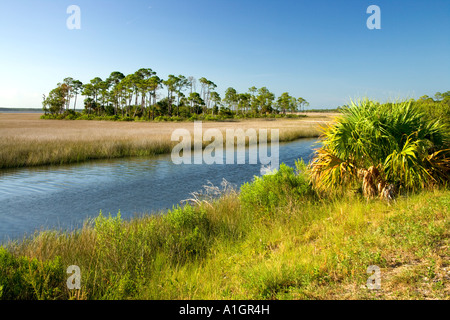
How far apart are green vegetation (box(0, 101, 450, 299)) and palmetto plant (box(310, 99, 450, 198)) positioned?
33 mm

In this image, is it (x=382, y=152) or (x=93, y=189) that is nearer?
(x=382, y=152)

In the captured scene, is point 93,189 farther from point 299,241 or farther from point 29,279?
point 299,241

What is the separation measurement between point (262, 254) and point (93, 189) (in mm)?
11052

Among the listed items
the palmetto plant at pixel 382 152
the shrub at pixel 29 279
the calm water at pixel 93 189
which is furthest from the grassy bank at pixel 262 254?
the calm water at pixel 93 189

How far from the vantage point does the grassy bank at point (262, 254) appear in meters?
3.87

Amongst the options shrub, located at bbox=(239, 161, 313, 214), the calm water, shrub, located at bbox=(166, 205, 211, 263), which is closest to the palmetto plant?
shrub, located at bbox=(239, 161, 313, 214)

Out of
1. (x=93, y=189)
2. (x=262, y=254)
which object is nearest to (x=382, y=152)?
(x=262, y=254)

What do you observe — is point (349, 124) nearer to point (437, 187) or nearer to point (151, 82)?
point (437, 187)

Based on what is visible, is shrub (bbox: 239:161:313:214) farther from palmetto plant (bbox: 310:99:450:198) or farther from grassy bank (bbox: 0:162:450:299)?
palmetto plant (bbox: 310:99:450:198)

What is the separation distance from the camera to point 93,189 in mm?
14039

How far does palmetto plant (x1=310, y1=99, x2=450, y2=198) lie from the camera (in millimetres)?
7266

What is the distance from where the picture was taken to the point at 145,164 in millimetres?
21344

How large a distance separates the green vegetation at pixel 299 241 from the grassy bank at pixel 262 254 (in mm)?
22

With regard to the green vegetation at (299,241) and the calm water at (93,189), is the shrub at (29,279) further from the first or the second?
the calm water at (93,189)
